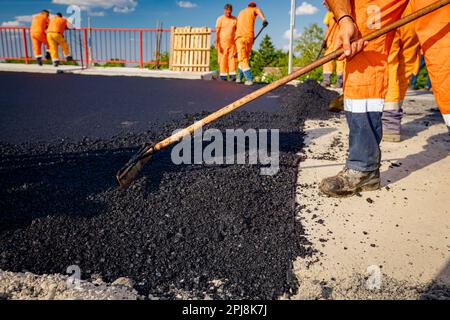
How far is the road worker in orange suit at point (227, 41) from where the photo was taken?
373 inches

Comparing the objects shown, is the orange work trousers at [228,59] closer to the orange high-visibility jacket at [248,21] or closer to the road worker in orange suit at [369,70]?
the orange high-visibility jacket at [248,21]

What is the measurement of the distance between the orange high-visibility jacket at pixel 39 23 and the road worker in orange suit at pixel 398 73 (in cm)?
1278

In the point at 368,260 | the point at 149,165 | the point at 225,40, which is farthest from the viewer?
the point at 225,40

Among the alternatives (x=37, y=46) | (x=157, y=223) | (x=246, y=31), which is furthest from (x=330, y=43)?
(x=37, y=46)

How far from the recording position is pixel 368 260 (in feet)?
5.44

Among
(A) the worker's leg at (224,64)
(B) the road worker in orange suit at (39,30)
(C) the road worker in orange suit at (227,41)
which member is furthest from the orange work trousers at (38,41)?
(A) the worker's leg at (224,64)

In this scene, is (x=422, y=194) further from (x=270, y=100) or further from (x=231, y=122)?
(x=270, y=100)

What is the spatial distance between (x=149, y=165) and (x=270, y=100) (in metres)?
3.81

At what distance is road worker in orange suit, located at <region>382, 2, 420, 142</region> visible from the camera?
3385mm

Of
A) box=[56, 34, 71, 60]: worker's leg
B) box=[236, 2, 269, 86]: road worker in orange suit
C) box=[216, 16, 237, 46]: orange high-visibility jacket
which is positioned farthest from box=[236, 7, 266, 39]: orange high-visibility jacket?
box=[56, 34, 71, 60]: worker's leg

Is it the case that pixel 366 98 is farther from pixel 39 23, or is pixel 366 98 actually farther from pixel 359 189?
pixel 39 23

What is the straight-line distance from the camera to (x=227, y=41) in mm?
9516

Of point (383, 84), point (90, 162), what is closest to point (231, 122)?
point (90, 162)
